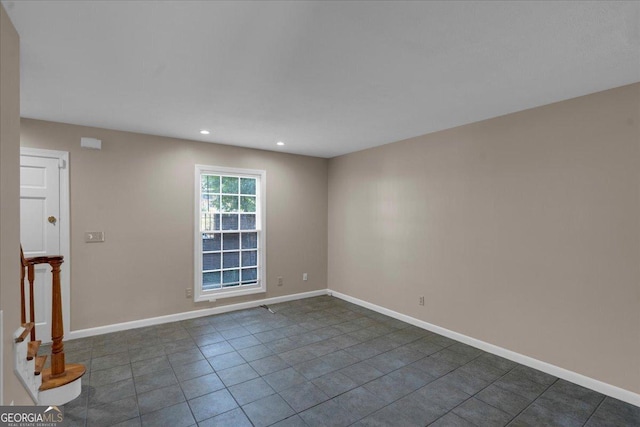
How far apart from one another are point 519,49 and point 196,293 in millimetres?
4393

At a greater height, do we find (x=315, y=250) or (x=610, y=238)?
(x=610, y=238)

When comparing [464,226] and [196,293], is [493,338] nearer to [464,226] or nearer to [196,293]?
[464,226]

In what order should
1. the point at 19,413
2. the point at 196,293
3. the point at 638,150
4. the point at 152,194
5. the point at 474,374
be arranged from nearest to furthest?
the point at 19,413 → the point at 638,150 → the point at 474,374 → the point at 152,194 → the point at 196,293

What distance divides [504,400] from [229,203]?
13.1 feet

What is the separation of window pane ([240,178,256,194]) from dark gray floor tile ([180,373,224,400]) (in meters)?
2.78

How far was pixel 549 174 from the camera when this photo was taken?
2.83 meters

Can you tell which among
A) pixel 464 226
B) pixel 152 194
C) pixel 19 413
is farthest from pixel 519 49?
pixel 152 194

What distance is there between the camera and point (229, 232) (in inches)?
185

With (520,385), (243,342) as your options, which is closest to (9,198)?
(243,342)

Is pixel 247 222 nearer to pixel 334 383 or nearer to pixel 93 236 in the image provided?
pixel 93 236

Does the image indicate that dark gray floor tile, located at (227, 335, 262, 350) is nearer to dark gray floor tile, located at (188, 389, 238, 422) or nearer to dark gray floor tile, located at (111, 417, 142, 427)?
dark gray floor tile, located at (188, 389, 238, 422)

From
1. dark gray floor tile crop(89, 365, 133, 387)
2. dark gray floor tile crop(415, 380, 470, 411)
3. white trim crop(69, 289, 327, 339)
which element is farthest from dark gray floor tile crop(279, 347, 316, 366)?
white trim crop(69, 289, 327, 339)

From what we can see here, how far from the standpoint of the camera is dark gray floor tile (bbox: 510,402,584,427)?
7.06 feet

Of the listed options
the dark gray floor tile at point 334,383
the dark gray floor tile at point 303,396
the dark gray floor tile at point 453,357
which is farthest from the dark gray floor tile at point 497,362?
the dark gray floor tile at point 303,396
